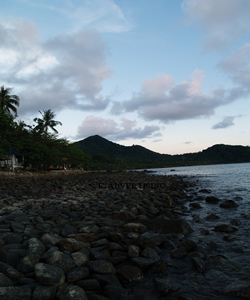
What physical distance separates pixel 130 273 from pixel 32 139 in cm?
3383

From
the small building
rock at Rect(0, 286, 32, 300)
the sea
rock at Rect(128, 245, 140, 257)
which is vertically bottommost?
the sea

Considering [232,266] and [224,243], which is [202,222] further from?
[232,266]

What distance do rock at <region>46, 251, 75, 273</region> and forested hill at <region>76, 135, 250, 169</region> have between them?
355ft

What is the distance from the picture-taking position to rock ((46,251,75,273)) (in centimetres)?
347

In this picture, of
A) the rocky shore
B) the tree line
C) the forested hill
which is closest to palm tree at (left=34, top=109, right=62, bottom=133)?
the tree line

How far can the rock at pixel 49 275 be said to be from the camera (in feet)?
10.00

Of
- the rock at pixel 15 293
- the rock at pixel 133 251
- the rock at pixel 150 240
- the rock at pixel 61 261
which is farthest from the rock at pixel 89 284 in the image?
the rock at pixel 150 240

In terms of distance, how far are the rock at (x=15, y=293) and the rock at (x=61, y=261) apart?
74cm

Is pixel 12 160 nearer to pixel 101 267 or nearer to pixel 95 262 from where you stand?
pixel 95 262

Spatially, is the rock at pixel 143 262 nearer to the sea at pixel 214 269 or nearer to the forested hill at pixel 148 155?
the sea at pixel 214 269

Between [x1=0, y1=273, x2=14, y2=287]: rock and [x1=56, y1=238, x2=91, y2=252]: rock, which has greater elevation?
[x1=0, y1=273, x2=14, y2=287]: rock

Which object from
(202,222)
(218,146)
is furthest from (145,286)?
(218,146)

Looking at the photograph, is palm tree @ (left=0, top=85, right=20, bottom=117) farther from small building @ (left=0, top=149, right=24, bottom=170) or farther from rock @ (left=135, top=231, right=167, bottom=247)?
rock @ (left=135, top=231, right=167, bottom=247)

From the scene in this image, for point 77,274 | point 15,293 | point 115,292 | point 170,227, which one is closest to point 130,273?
point 115,292
